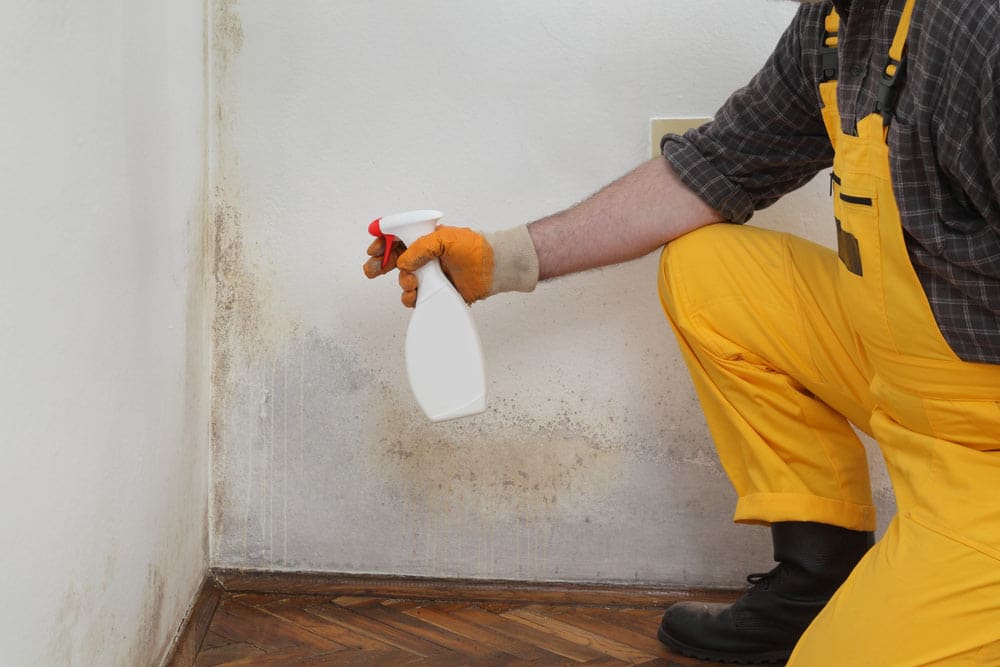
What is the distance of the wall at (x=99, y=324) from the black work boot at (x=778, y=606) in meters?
0.72

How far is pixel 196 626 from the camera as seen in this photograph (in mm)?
1503

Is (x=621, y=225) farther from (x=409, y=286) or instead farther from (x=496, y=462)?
(x=496, y=462)

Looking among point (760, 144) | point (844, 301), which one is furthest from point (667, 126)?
point (844, 301)

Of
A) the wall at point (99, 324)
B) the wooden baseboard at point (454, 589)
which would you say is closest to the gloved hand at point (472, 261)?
the wall at point (99, 324)

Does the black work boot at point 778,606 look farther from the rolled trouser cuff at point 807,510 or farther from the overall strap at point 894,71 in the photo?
the overall strap at point 894,71

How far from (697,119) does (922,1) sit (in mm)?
601

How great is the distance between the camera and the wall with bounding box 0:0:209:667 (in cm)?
87

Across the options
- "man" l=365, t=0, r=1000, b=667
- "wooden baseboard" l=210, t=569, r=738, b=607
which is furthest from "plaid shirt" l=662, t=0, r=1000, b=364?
"wooden baseboard" l=210, t=569, r=738, b=607

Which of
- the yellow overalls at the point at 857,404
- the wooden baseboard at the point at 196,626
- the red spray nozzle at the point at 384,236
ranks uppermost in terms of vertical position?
the red spray nozzle at the point at 384,236

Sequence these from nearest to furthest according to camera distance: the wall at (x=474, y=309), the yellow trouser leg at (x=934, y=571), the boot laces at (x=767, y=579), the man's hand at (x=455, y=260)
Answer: the yellow trouser leg at (x=934, y=571) → the man's hand at (x=455, y=260) → the boot laces at (x=767, y=579) → the wall at (x=474, y=309)

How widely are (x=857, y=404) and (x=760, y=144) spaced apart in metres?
0.36

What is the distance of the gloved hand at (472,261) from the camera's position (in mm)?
1335

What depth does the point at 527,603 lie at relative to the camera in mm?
1667

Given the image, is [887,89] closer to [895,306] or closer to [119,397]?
[895,306]
